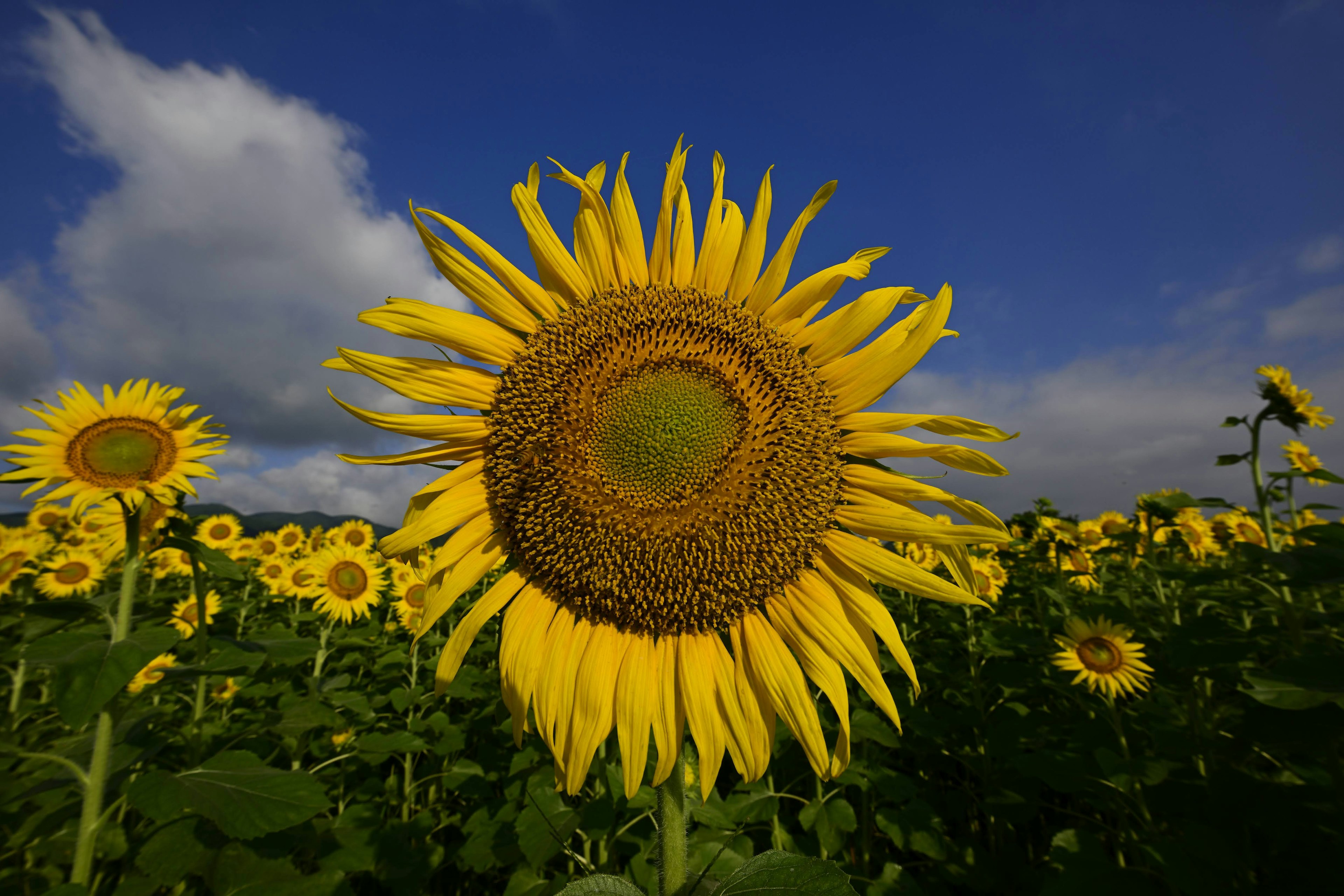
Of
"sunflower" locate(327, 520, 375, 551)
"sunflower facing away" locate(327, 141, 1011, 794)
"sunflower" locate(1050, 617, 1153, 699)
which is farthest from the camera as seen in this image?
"sunflower" locate(327, 520, 375, 551)

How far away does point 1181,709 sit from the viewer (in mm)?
4164

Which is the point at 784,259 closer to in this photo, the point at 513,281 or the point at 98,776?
the point at 513,281

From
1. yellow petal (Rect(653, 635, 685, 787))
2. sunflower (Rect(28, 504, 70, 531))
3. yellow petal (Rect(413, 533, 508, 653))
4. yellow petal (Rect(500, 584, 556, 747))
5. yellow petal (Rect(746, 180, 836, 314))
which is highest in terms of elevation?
sunflower (Rect(28, 504, 70, 531))

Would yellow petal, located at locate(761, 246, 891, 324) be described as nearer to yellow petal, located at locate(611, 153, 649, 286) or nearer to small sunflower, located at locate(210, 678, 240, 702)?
yellow petal, located at locate(611, 153, 649, 286)

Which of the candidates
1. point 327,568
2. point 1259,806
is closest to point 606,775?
point 1259,806

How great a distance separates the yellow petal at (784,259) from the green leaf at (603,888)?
165 cm

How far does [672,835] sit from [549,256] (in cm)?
178

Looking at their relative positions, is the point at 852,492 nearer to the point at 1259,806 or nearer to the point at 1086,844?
the point at 1259,806

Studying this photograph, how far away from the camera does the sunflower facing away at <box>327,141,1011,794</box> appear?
1710 millimetres

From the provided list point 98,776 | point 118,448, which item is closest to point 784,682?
point 98,776

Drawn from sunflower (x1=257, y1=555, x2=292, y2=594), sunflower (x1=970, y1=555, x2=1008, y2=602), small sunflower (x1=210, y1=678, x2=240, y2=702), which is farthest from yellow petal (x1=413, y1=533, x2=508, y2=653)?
sunflower (x1=257, y1=555, x2=292, y2=594)

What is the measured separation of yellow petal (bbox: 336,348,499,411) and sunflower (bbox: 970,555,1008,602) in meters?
5.20

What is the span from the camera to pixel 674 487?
1.73m

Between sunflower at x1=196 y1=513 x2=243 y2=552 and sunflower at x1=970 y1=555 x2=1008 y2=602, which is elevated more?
sunflower at x1=196 y1=513 x2=243 y2=552
